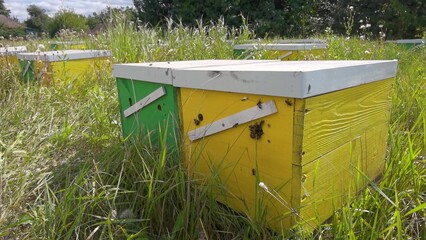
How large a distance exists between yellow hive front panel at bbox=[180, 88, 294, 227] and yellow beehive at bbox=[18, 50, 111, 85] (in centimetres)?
199

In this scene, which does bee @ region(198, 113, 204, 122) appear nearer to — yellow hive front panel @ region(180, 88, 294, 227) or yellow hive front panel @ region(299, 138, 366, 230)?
yellow hive front panel @ region(180, 88, 294, 227)

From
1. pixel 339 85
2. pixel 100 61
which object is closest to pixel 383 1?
pixel 100 61

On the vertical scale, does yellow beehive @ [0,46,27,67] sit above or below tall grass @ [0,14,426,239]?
above

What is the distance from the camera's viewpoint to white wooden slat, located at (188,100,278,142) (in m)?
1.11

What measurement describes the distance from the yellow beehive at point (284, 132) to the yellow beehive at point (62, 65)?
6.46ft

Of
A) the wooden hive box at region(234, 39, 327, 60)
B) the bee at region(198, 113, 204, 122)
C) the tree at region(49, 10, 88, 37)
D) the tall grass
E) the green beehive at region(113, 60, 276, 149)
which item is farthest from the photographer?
the tree at region(49, 10, 88, 37)

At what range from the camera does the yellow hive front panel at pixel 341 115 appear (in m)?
1.07

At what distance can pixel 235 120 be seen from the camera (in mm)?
1230

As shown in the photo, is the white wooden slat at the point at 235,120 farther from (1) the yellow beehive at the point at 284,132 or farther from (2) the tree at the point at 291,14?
(2) the tree at the point at 291,14

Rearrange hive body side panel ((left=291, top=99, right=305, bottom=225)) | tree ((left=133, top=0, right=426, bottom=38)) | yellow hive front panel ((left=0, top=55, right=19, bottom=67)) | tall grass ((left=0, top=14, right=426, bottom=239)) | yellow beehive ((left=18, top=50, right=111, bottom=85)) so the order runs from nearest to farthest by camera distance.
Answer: hive body side panel ((left=291, top=99, right=305, bottom=225)) → tall grass ((left=0, top=14, right=426, bottom=239)) → yellow beehive ((left=18, top=50, right=111, bottom=85)) → yellow hive front panel ((left=0, top=55, right=19, bottom=67)) → tree ((left=133, top=0, right=426, bottom=38))

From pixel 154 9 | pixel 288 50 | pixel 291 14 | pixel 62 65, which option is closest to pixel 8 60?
pixel 62 65

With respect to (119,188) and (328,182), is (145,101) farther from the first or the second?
(328,182)

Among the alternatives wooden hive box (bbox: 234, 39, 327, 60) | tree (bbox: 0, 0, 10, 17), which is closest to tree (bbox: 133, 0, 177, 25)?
wooden hive box (bbox: 234, 39, 327, 60)

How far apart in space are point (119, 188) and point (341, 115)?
97 cm
